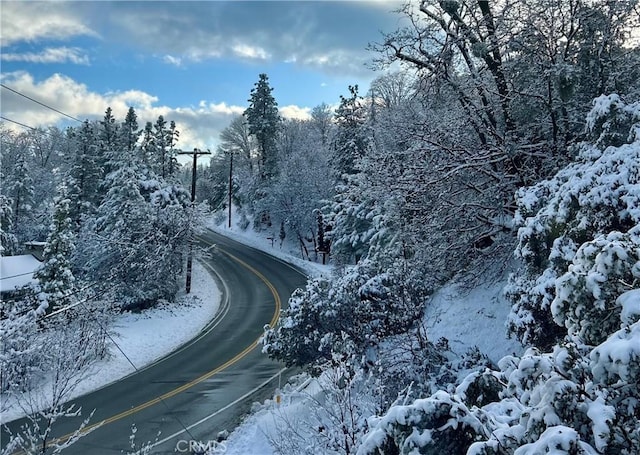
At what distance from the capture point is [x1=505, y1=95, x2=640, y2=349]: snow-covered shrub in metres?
6.71

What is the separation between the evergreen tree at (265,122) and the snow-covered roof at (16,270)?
2846 cm

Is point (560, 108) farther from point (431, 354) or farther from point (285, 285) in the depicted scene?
point (285, 285)

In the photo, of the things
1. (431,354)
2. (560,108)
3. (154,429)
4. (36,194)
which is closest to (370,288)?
(431,354)

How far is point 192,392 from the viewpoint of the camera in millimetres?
17203

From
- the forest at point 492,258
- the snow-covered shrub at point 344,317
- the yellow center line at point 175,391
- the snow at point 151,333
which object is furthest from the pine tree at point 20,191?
the snow-covered shrub at point 344,317

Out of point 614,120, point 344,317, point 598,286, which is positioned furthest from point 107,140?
point 598,286

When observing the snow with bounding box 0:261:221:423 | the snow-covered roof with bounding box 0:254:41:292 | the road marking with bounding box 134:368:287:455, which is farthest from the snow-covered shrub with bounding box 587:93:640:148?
the snow-covered roof with bounding box 0:254:41:292

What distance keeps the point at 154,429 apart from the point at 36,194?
4250 centimetres

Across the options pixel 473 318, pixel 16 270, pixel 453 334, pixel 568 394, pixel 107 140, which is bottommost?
pixel 16 270

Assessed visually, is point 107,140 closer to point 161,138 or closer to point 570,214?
point 161,138

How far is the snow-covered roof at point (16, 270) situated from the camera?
25141 mm

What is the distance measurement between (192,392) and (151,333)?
8.30 m

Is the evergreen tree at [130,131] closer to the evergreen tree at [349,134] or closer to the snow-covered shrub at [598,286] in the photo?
the evergreen tree at [349,134]

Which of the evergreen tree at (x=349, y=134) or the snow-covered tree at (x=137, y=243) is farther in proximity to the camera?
the evergreen tree at (x=349, y=134)
